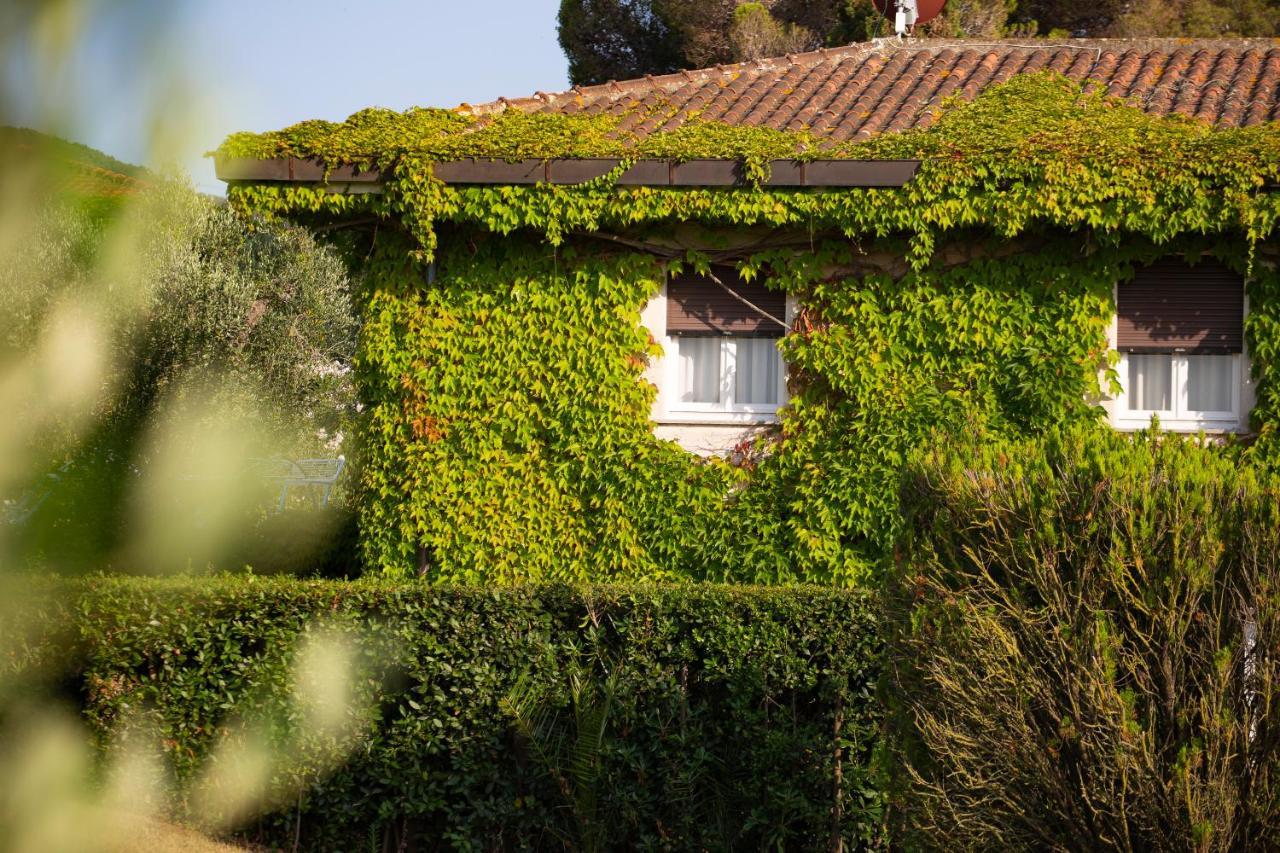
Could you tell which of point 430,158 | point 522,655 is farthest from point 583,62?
point 522,655

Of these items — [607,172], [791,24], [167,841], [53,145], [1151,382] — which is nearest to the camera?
[53,145]

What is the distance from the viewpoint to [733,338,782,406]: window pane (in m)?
10.6

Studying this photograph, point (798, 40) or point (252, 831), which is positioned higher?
point (798, 40)

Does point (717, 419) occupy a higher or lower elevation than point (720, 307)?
lower

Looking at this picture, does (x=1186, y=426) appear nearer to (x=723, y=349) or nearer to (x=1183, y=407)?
(x=1183, y=407)

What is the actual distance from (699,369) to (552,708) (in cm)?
386

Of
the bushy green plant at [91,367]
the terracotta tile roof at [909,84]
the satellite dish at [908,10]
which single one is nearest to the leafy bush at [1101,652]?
the bushy green plant at [91,367]

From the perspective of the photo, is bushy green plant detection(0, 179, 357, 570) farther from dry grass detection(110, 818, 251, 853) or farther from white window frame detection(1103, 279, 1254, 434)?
white window frame detection(1103, 279, 1254, 434)

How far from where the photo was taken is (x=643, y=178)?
9938 mm

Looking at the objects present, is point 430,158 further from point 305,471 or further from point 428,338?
point 305,471

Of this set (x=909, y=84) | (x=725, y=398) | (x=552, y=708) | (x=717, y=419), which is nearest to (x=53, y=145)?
(x=552, y=708)

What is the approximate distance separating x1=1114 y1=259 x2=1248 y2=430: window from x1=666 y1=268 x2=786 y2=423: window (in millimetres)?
2850

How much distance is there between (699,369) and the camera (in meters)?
10.8

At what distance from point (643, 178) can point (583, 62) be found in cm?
2533
